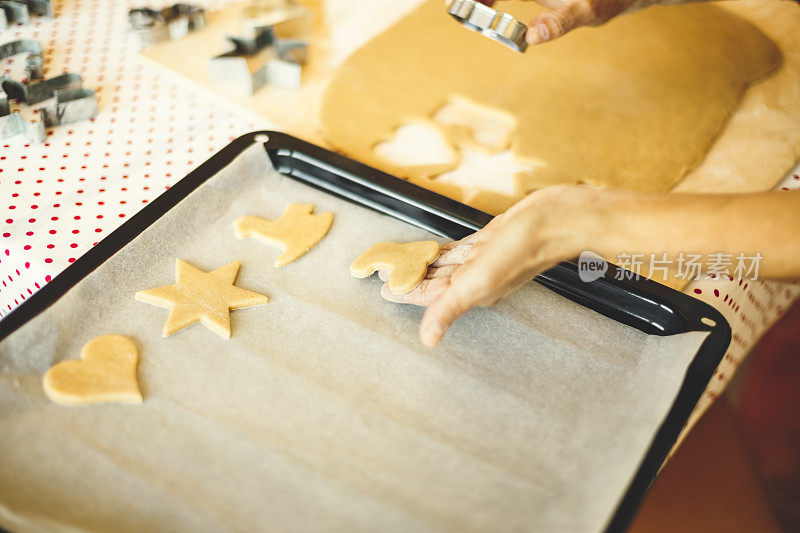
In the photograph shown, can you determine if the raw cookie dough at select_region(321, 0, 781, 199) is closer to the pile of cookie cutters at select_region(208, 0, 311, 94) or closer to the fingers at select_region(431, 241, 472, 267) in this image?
the pile of cookie cutters at select_region(208, 0, 311, 94)

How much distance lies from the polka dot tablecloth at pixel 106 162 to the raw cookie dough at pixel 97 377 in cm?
20

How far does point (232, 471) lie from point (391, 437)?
188 mm

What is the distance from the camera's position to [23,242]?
0.90 meters

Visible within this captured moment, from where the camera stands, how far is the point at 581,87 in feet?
4.43

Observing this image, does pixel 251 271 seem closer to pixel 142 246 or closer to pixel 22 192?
pixel 142 246

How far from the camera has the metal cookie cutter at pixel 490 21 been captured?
40.5 inches

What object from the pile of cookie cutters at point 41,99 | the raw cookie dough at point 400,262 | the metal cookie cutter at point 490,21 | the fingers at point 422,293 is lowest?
the fingers at point 422,293

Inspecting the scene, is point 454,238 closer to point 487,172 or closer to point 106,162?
point 487,172

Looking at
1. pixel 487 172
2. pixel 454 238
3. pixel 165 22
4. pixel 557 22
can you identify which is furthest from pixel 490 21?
pixel 165 22

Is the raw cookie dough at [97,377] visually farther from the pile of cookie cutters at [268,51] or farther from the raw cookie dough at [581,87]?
the pile of cookie cutters at [268,51]

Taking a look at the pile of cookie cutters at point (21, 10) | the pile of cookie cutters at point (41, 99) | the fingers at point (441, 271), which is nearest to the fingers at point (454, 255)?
the fingers at point (441, 271)

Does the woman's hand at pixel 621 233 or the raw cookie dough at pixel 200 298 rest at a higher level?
the woman's hand at pixel 621 233

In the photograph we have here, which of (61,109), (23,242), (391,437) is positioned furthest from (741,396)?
(61,109)

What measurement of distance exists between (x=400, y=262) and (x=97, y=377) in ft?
1.41
